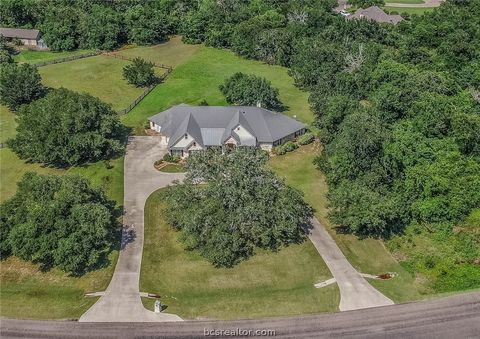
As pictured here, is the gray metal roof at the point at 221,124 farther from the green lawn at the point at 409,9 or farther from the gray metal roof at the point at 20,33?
the green lawn at the point at 409,9

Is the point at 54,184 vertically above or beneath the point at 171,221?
above

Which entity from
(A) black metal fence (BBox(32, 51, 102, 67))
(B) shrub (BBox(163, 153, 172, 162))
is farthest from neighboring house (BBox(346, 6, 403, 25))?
(B) shrub (BBox(163, 153, 172, 162))

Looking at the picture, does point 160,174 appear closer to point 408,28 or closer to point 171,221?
point 171,221

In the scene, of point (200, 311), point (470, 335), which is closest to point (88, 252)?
point (200, 311)

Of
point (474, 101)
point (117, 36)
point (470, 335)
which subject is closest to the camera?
point (470, 335)

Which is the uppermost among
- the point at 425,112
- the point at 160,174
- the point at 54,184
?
the point at 425,112

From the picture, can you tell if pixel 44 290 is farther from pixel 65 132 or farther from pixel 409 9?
pixel 409 9

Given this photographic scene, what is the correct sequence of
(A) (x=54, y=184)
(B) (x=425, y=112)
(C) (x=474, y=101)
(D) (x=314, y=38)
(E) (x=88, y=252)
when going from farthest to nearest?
(D) (x=314, y=38), (C) (x=474, y=101), (B) (x=425, y=112), (A) (x=54, y=184), (E) (x=88, y=252)

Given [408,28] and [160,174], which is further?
[408,28]
